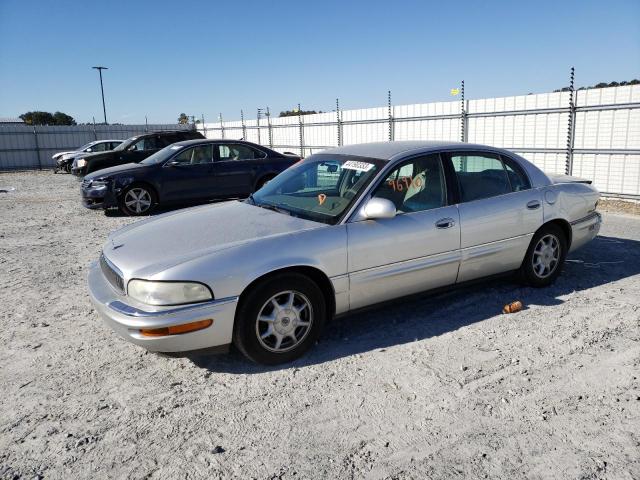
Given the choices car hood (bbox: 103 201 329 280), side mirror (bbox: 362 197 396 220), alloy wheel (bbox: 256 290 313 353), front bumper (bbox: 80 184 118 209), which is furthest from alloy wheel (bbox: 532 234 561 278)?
front bumper (bbox: 80 184 118 209)

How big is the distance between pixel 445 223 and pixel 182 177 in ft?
24.2

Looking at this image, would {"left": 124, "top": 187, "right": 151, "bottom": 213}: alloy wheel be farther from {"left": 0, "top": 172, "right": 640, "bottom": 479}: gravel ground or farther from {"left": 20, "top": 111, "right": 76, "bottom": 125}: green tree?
{"left": 20, "top": 111, "right": 76, "bottom": 125}: green tree

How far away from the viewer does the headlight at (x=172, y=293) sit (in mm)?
3230

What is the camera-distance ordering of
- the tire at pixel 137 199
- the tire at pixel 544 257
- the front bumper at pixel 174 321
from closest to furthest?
the front bumper at pixel 174 321 < the tire at pixel 544 257 < the tire at pixel 137 199

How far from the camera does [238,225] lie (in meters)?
3.93

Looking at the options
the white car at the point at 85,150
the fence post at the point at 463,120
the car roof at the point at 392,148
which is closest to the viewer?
the car roof at the point at 392,148

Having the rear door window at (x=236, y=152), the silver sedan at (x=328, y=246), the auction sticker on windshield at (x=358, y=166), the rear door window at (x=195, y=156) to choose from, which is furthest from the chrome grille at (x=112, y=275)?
the rear door window at (x=236, y=152)

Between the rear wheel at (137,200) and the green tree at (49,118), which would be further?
the green tree at (49,118)

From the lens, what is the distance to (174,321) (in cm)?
320

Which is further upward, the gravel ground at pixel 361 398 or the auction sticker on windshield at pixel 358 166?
the auction sticker on windshield at pixel 358 166

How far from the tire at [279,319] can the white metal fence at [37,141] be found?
2740cm

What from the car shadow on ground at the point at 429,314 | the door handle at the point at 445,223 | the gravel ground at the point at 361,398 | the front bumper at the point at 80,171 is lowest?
the gravel ground at the point at 361,398

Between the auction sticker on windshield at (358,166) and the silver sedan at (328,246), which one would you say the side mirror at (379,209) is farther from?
the auction sticker on windshield at (358,166)

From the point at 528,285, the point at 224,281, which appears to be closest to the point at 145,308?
the point at 224,281
